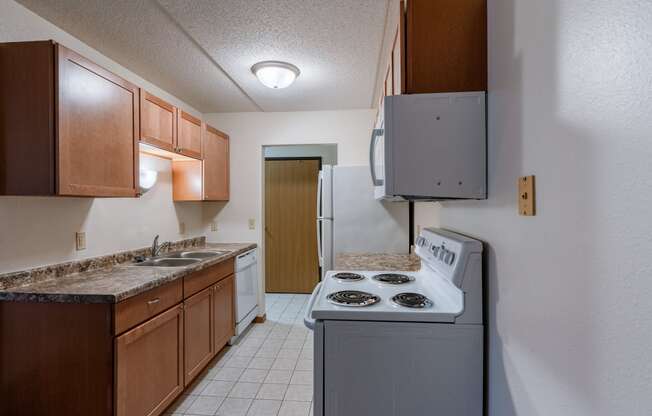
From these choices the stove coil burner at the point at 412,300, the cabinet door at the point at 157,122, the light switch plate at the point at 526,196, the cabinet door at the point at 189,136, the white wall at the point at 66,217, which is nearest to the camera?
the light switch plate at the point at 526,196

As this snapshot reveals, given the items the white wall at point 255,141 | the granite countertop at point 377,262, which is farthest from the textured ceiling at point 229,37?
the granite countertop at point 377,262

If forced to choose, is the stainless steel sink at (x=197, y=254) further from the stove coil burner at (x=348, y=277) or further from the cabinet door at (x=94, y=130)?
the stove coil burner at (x=348, y=277)

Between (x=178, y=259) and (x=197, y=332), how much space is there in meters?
0.66

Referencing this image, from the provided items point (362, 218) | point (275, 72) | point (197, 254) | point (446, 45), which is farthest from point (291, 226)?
point (446, 45)

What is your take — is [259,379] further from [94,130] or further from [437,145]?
[437,145]

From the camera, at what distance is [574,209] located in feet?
2.13

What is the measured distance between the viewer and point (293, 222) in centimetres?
439

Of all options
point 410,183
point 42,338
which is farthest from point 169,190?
point 410,183

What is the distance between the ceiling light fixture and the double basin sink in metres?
1.46

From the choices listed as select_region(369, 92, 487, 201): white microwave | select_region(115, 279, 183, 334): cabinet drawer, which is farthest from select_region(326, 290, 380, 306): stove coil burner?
select_region(115, 279, 183, 334): cabinet drawer

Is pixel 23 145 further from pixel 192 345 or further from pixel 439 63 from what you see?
pixel 439 63

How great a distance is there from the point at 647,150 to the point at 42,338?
2.17 m

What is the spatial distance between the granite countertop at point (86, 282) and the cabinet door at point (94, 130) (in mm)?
469

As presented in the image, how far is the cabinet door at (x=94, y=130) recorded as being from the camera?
1.46 m
